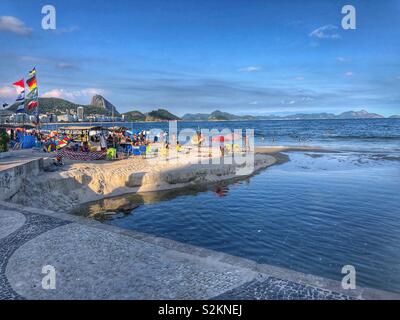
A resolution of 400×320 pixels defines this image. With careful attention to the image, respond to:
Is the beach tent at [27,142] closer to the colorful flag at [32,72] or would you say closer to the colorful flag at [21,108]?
the colorful flag at [21,108]

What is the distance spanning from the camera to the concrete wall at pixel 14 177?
12.6 metres

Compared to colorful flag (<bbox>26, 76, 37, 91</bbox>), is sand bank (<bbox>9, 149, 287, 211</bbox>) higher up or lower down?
lower down

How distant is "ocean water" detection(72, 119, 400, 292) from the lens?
8.74 meters

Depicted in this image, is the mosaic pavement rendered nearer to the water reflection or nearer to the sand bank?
the water reflection

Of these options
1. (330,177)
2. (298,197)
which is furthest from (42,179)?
(330,177)

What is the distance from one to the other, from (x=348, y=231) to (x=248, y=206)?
15.1 ft

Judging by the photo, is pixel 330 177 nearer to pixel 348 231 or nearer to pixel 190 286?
pixel 348 231

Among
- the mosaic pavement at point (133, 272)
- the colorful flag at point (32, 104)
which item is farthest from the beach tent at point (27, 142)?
the mosaic pavement at point (133, 272)

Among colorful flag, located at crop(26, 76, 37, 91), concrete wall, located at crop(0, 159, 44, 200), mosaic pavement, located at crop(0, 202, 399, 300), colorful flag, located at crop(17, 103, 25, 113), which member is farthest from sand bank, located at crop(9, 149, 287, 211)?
colorful flag, located at crop(26, 76, 37, 91)

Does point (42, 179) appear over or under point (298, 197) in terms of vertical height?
over

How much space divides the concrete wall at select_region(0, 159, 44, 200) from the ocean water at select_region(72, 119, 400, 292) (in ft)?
10.4
